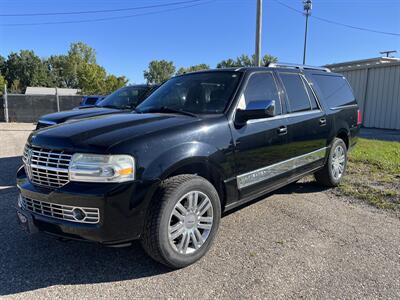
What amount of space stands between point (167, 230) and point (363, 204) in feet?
11.2

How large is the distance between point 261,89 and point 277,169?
1002 mm

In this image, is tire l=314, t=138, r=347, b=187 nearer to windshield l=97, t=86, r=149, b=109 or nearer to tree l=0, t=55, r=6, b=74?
windshield l=97, t=86, r=149, b=109

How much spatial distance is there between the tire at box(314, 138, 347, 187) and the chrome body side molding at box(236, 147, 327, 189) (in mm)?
330

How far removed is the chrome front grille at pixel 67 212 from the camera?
113 inches

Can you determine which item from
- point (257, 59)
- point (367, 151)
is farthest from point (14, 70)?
Result: point (367, 151)

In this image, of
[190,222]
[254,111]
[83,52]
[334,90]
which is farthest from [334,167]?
[83,52]

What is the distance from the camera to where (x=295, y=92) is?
4.98 m

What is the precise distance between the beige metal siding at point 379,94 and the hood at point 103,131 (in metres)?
15.7

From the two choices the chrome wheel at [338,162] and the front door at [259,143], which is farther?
the chrome wheel at [338,162]

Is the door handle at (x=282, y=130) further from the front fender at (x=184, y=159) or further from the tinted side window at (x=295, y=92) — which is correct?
the front fender at (x=184, y=159)

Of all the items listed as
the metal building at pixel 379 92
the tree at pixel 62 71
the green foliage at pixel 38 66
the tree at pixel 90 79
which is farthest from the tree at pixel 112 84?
the metal building at pixel 379 92

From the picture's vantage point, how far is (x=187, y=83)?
463 cm

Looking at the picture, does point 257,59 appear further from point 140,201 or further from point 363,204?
point 140,201

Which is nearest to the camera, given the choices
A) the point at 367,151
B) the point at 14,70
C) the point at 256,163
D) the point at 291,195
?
the point at 256,163
